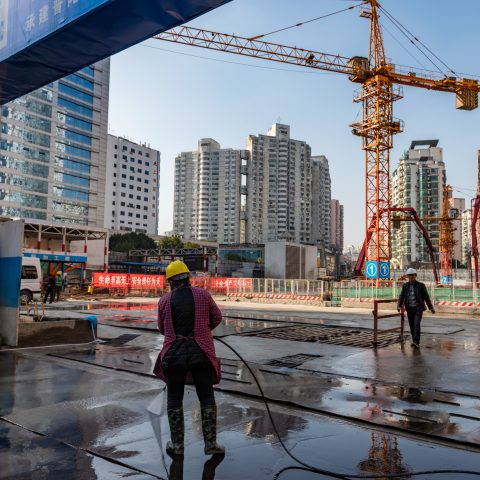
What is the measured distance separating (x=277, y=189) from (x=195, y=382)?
15288cm

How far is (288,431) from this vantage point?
4.43m

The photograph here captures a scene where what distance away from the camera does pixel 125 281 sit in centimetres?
3459

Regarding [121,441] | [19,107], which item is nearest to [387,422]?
[121,441]

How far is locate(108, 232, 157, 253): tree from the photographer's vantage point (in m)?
96.3

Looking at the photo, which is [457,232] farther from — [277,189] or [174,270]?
[174,270]

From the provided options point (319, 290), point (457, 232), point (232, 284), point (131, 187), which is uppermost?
point (131, 187)

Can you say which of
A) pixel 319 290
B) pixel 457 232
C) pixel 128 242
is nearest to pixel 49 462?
pixel 319 290

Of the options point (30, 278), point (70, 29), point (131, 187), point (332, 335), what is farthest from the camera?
point (131, 187)

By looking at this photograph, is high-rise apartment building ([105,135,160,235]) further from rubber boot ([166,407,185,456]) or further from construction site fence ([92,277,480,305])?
rubber boot ([166,407,185,456])

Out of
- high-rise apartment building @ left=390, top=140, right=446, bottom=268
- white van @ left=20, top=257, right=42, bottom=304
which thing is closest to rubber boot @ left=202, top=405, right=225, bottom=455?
white van @ left=20, top=257, right=42, bottom=304

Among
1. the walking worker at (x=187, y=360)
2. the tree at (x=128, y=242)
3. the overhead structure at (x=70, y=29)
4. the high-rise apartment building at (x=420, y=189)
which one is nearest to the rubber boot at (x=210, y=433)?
the walking worker at (x=187, y=360)

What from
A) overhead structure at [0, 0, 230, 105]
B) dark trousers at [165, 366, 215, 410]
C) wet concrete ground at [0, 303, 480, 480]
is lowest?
wet concrete ground at [0, 303, 480, 480]

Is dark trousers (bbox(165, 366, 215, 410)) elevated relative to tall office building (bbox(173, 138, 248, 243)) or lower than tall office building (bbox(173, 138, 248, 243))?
lower

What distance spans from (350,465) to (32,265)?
74.9 ft
